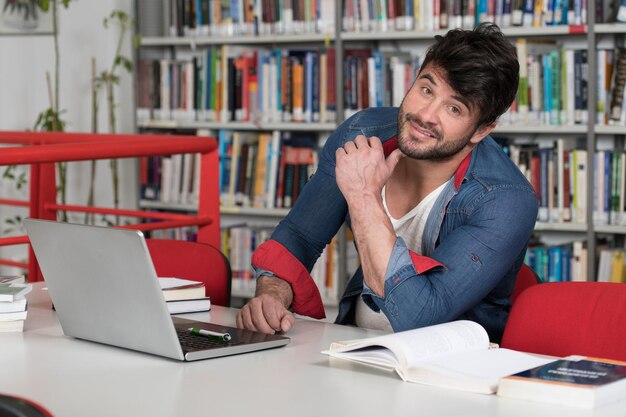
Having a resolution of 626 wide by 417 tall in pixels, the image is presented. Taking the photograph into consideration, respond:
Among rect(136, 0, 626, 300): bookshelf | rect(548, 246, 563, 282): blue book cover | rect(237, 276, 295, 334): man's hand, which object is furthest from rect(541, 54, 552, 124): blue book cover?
rect(237, 276, 295, 334): man's hand

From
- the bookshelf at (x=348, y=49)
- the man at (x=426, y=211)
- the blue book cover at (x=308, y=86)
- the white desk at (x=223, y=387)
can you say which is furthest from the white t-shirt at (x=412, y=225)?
the blue book cover at (x=308, y=86)

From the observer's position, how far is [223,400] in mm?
1284

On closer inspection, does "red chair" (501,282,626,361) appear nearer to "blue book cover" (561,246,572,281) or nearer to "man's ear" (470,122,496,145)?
"man's ear" (470,122,496,145)

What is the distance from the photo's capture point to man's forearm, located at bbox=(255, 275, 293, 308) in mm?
2004

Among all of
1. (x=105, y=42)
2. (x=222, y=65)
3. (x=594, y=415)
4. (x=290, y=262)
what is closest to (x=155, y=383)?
(x=594, y=415)

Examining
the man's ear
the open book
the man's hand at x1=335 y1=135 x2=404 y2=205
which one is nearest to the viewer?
the open book

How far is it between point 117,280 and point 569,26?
8.46 ft

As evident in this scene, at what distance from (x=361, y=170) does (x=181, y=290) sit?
1.30 feet

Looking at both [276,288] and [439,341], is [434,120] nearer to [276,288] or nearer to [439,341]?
[276,288]

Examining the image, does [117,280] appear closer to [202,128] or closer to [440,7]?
[440,7]

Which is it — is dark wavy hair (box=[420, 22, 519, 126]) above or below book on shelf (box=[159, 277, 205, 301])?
above

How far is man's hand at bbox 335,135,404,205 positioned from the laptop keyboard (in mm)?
395

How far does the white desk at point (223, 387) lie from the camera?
1.24m

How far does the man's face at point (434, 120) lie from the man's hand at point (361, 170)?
7cm
